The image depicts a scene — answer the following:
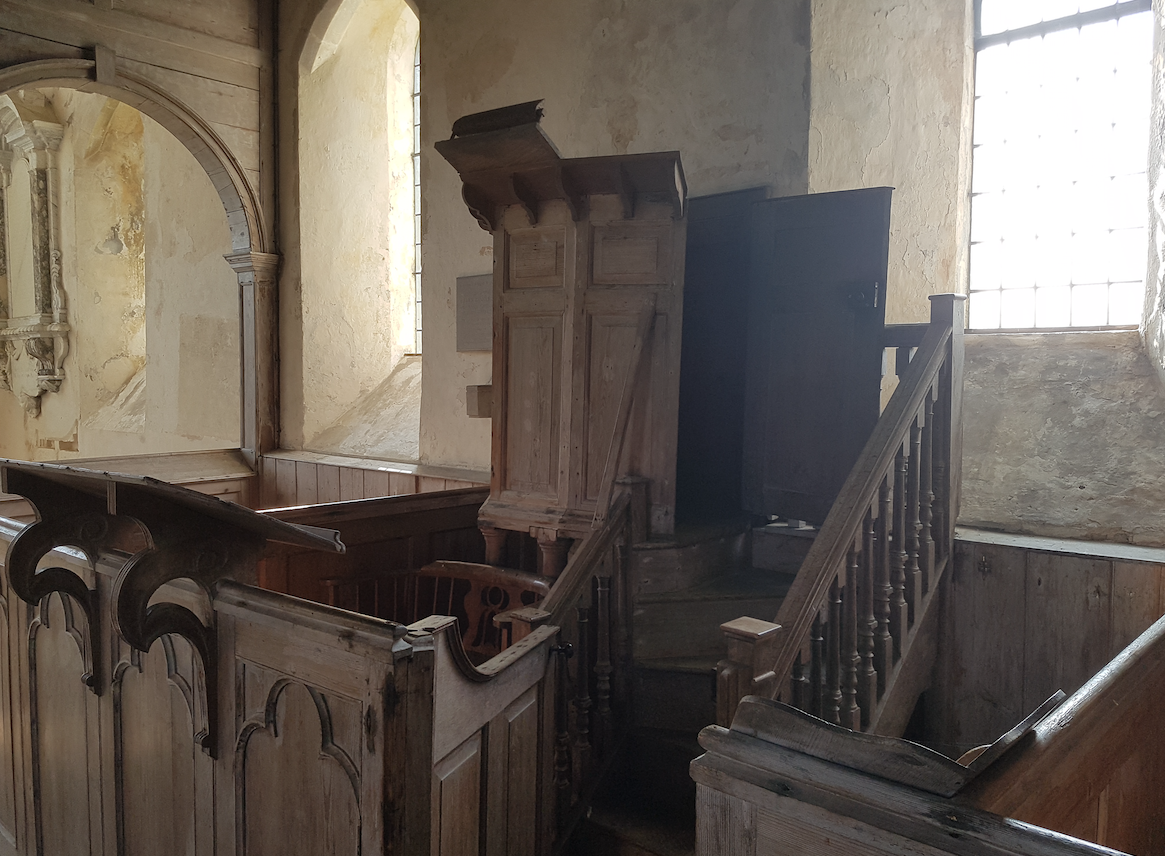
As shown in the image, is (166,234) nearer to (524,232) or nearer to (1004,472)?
(524,232)

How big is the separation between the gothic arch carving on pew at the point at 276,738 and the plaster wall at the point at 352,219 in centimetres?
457

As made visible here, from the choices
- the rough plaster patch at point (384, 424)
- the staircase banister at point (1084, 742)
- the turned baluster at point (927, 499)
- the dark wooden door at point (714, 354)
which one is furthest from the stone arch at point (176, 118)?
the staircase banister at point (1084, 742)

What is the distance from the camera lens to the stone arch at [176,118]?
5.66 meters

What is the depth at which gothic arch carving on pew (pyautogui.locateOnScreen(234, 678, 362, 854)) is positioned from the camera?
1.92 m

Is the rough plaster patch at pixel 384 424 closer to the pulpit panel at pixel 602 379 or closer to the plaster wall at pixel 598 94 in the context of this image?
the plaster wall at pixel 598 94

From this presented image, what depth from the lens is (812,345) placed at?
3.80 m

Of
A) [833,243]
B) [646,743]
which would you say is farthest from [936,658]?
[833,243]

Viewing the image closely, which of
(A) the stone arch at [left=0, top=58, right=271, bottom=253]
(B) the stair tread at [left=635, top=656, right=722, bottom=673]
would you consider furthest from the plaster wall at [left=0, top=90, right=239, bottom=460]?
(B) the stair tread at [left=635, top=656, right=722, bottom=673]

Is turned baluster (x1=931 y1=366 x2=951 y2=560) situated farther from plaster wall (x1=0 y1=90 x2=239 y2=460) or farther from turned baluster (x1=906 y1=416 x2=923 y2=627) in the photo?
plaster wall (x1=0 y1=90 x2=239 y2=460)

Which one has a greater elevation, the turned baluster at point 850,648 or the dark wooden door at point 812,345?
the dark wooden door at point 812,345

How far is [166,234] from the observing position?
27.3 feet

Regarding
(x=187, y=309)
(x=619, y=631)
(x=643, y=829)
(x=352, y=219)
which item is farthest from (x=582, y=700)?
(x=187, y=309)

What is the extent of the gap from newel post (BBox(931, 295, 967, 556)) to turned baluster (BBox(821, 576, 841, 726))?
991 mm

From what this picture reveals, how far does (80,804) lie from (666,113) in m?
4.07
